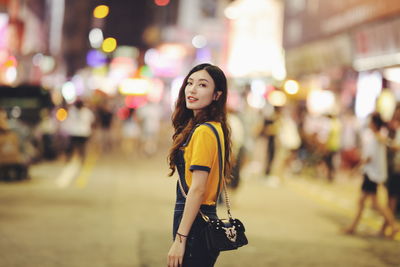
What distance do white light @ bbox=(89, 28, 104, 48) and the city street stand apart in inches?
2208

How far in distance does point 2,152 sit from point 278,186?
6.61 m

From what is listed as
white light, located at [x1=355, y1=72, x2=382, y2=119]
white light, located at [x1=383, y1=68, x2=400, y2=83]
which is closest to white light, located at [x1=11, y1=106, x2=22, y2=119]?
white light, located at [x1=355, y1=72, x2=382, y2=119]

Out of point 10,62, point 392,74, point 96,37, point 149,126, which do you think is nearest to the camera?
point 392,74

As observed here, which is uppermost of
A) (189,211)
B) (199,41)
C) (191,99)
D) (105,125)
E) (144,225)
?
(199,41)

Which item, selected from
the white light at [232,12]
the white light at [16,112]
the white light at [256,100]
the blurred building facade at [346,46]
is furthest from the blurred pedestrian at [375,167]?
the white light at [232,12]

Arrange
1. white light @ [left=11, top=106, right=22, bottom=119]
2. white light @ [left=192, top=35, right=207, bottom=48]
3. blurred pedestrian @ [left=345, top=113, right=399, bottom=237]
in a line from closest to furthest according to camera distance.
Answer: blurred pedestrian @ [left=345, top=113, right=399, bottom=237], white light @ [left=11, top=106, right=22, bottom=119], white light @ [left=192, top=35, right=207, bottom=48]

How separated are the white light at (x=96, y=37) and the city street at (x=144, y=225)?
56.1 meters

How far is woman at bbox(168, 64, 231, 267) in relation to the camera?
3336 mm

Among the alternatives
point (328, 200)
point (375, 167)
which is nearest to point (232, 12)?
point (328, 200)

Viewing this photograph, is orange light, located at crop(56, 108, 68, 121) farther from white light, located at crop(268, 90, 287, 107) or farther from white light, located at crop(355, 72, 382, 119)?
white light, located at crop(355, 72, 382, 119)

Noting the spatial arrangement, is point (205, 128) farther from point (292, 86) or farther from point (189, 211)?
point (292, 86)

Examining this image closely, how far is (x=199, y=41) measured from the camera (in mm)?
48750

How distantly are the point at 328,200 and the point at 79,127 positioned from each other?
28.2 feet

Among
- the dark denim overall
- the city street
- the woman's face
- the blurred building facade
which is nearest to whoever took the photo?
the dark denim overall
